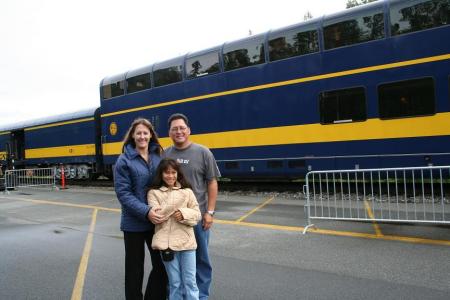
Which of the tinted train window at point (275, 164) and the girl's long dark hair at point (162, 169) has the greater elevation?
the girl's long dark hair at point (162, 169)

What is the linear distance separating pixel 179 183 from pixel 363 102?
791 cm

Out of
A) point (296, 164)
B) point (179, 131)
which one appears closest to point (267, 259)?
point (179, 131)

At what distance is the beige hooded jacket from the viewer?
3.58 metres

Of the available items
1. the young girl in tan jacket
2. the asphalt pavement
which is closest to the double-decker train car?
the asphalt pavement

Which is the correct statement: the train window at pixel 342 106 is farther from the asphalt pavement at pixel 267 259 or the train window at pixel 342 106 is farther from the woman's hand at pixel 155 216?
the woman's hand at pixel 155 216

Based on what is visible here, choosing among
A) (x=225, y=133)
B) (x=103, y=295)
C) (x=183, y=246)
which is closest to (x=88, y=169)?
(x=225, y=133)

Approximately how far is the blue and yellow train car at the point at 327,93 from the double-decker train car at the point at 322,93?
0.02m

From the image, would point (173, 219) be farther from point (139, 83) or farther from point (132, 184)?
point (139, 83)

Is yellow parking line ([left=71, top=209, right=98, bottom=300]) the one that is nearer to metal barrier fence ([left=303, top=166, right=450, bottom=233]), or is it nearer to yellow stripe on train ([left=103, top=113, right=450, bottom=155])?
metal barrier fence ([left=303, top=166, right=450, bottom=233])

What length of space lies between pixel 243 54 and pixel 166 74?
3.38 metres

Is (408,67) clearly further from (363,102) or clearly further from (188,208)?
(188,208)

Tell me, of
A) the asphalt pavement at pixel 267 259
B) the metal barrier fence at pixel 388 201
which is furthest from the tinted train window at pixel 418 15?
the asphalt pavement at pixel 267 259

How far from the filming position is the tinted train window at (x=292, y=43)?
37.6 ft

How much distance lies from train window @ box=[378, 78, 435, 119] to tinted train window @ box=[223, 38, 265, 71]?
12.0 ft
